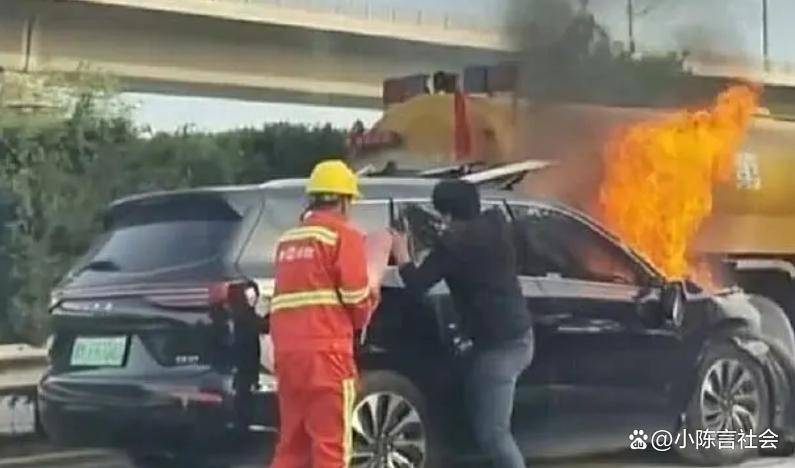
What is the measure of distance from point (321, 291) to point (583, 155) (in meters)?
6.33

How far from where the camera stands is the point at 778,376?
10336 mm

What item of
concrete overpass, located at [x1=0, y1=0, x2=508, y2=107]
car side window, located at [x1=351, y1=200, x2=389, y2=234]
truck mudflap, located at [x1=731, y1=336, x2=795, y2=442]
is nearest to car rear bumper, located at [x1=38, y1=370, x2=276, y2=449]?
car side window, located at [x1=351, y1=200, x2=389, y2=234]

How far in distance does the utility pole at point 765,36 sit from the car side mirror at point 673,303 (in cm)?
779

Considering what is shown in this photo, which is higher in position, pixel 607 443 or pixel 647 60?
pixel 647 60

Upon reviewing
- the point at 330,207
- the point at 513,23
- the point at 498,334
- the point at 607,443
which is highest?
the point at 513,23

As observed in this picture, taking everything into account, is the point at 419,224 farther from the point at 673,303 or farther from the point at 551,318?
the point at 673,303

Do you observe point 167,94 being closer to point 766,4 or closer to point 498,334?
point 766,4

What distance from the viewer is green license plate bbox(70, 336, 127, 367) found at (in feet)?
27.0

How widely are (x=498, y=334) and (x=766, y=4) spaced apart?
9.98m

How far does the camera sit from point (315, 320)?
277 inches

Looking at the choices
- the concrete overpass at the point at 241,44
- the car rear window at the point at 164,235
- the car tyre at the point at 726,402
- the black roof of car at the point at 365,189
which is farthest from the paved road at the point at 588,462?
the concrete overpass at the point at 241,44

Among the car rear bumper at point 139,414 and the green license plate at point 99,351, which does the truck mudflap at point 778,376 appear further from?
the green license plate at point 99,351

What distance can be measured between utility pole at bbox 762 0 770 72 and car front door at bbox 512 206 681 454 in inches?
314

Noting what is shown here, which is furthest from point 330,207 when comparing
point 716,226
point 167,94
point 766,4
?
point 167,94
